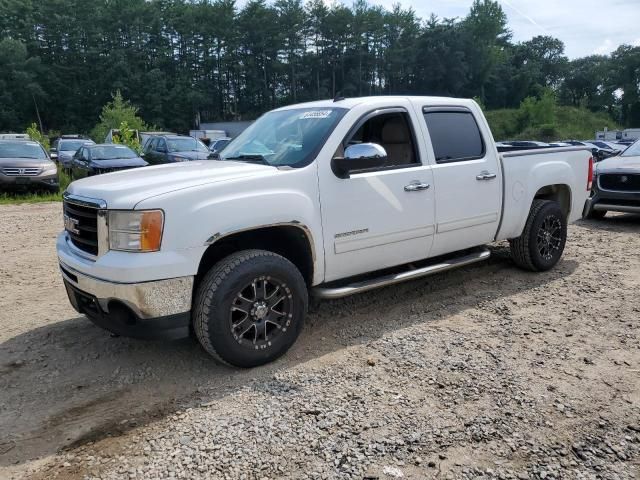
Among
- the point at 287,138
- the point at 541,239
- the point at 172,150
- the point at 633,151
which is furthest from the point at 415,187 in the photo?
the point at 172,150

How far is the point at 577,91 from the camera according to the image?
101 meters

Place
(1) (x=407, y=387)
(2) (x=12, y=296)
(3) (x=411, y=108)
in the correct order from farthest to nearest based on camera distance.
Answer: (2) (x=12, y=296)
(3) (x=411, y=108)
(1) (x=407, y=387)

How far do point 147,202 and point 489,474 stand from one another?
241 centimetres

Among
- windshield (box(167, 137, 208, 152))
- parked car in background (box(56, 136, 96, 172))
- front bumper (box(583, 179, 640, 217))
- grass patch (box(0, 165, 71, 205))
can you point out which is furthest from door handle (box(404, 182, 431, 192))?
parked car in background (box(56, 136, 96, 172))

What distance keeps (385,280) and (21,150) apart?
42.6 ft

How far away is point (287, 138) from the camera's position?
4.21 metres

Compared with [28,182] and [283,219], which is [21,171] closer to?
[28,182]

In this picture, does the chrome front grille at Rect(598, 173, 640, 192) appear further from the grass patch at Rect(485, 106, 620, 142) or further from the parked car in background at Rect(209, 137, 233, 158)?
the grass patch at Rect(485, 106, 620, 142)

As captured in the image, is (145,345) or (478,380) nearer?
(478,380)

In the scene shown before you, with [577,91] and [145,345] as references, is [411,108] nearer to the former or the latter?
[145,345]

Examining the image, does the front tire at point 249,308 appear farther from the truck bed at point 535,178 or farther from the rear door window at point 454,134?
the truck bed at point 535,178

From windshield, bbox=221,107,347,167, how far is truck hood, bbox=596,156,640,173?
6.79 metres

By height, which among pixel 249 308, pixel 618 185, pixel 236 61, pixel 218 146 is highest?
pixel 236 61

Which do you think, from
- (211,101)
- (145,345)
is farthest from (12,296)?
(211,101)
